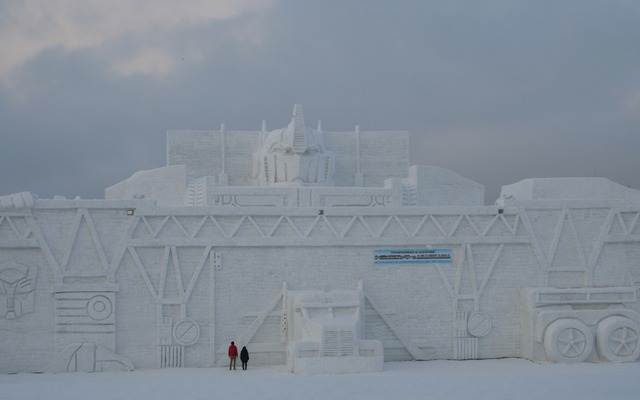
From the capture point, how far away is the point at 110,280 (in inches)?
806

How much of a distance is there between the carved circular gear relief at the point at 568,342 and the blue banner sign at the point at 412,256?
3.35m

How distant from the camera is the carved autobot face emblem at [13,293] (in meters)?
20.1

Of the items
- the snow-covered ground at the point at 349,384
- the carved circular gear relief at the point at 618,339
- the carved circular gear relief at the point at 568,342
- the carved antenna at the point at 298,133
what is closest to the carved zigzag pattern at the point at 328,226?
the carved circular gear relief at the point at 568,342

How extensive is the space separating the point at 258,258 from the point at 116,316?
13.1 ft

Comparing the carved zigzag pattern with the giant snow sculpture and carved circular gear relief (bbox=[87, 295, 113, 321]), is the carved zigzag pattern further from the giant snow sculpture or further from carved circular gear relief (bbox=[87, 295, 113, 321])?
carved circular gear relief (bbox=[87, 295, 113, 321])

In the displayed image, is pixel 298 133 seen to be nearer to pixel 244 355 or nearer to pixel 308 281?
pixel 308 281

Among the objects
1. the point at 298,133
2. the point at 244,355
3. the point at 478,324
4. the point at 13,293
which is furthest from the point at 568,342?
the point at 13,293

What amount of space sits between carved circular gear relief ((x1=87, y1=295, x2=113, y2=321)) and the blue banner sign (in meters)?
7.20

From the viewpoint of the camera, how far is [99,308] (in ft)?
66.7

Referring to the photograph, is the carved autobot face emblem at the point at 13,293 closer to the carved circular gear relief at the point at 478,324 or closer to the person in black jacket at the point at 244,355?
the person in black jacket at the point at 244,355

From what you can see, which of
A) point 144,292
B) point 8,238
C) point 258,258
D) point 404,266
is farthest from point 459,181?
point 8,238

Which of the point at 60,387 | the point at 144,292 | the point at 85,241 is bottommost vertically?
the point at 60,387

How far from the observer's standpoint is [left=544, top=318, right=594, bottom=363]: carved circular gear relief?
66.9ft

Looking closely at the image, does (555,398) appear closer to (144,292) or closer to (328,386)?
(328,386)
